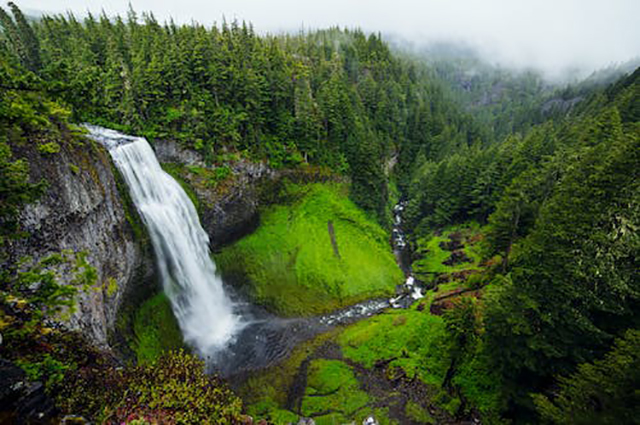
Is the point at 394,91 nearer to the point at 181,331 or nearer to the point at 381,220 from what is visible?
the point at 381,220

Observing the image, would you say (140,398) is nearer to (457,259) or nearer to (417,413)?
(417,413)

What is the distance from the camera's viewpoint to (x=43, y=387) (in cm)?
832

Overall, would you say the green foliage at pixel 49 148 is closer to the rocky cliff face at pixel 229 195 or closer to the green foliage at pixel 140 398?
the green foliage at pixel 140 398

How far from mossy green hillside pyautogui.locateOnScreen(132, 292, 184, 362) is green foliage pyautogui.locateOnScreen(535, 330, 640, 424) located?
27.8 m

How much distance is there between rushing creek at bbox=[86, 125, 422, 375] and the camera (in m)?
29.1

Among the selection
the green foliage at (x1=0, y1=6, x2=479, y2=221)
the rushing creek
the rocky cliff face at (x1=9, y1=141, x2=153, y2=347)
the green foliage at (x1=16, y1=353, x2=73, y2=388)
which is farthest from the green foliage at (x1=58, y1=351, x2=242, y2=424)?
the green foliage at (x1=0, y1=6, x2=479, y2=221)

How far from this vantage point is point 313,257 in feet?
142

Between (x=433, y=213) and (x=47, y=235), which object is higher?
(x=47, y=235)

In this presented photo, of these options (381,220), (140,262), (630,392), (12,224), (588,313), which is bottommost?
(381,220)

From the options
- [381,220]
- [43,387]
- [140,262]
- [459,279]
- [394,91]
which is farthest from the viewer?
[394,91]

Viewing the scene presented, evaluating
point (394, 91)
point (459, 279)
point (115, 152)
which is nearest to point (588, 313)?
point (459, 279)

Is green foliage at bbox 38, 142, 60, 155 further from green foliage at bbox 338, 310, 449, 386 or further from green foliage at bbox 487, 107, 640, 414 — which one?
green foliage at bbox 487, 107, 640, 414

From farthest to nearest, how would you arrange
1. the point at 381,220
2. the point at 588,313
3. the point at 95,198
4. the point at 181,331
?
the point at 381,220, the point at 181,331, the point at 95,198, the point at 588,313

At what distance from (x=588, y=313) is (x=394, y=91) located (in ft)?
265
